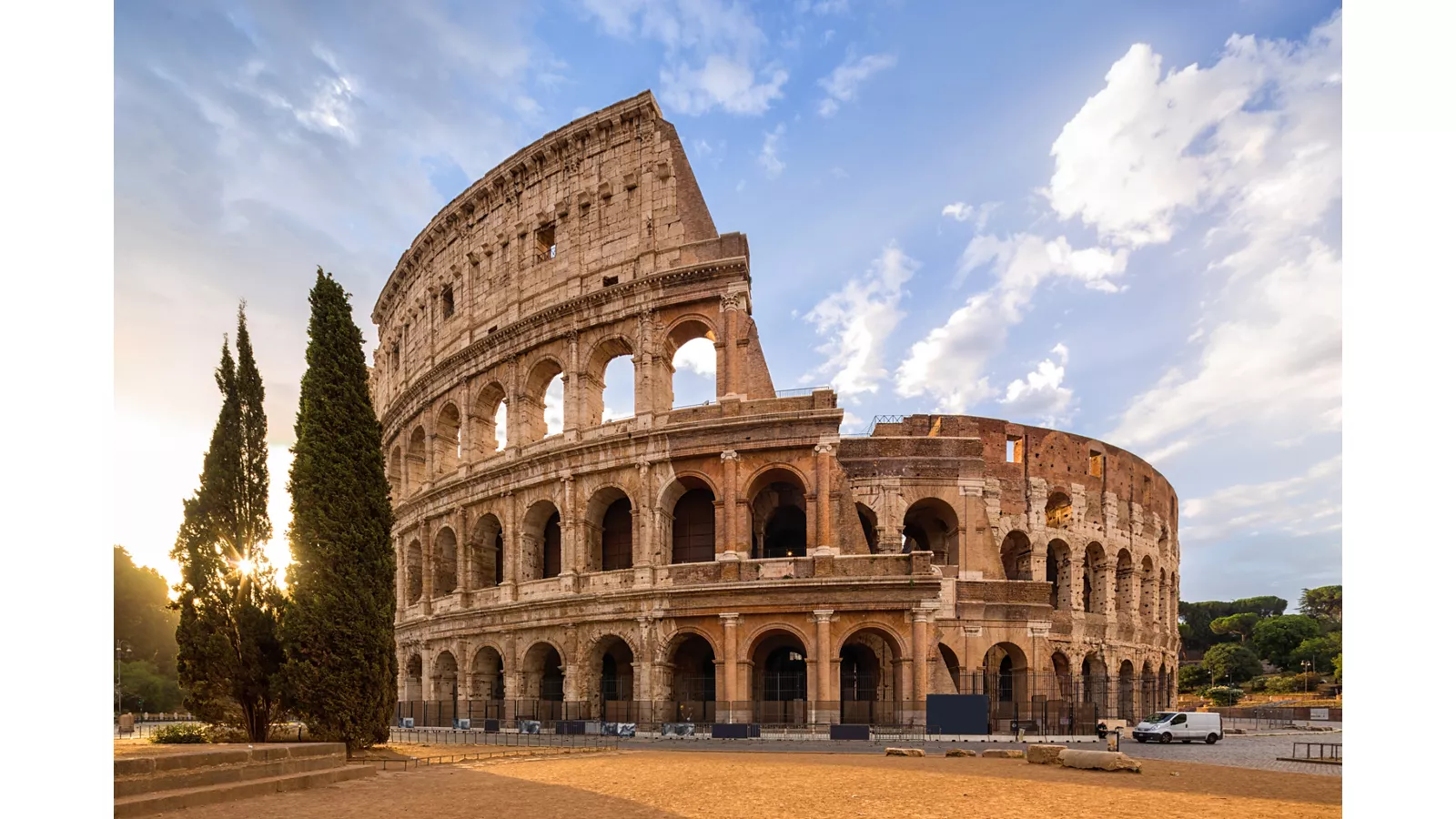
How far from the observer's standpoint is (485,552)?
30469 mm

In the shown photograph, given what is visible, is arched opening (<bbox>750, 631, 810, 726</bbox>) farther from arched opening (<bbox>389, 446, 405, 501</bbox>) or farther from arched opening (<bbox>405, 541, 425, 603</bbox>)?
arched opening (<bbox>389, 446, 405, 501</bbox>)

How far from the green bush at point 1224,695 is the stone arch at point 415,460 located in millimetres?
57393

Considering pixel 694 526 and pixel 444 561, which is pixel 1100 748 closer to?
pixel 694 526

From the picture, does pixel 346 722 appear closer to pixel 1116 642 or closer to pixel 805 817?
pixel 805 817

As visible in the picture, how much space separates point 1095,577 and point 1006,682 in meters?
7.20

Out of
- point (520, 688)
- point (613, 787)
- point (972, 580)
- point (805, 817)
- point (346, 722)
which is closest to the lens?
point (805, 817)

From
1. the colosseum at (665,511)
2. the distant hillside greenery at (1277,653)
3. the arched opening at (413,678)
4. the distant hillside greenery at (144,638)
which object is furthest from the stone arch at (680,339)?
the distant hillside greenery at (1277,653)

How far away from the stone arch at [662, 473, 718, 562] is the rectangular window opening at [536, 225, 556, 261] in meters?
10.1

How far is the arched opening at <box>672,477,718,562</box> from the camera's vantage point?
87.8 ft

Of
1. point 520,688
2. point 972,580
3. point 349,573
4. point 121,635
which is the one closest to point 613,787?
point 349,573

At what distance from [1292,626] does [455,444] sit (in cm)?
7028

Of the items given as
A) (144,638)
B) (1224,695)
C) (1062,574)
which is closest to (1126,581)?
(1062,574)

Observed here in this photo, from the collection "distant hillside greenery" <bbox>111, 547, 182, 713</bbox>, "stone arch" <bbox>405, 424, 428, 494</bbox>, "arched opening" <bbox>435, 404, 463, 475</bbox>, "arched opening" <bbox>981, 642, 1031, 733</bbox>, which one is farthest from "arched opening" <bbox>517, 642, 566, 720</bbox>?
"distant hillside greenery" <bbox>111, 547, 182, 713</bbox>

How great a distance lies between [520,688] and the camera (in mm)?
27031
